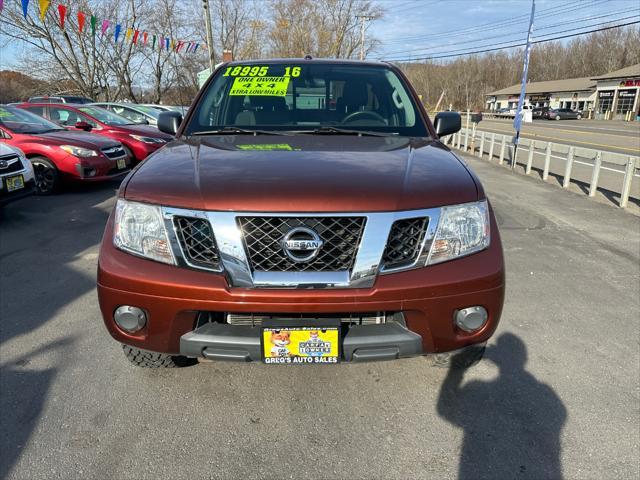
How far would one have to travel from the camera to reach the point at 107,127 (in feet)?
32.7

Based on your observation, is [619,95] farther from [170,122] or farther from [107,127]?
[170,122]

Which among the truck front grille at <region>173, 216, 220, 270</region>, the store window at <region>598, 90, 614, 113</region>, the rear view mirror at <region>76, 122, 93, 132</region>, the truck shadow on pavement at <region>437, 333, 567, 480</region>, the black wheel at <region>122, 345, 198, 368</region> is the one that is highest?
the store window at <region>598, 90, 614, 113</region>

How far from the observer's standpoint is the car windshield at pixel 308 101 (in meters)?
3.14

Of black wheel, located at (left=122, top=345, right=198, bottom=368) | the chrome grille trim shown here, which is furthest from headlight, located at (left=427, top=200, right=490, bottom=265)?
black wheel, located at (left=122, top=345, right=198, bottom=368)

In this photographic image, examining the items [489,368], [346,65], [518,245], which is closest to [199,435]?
[489,368]

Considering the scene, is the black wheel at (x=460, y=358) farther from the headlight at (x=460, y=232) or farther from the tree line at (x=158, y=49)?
the tree line at (x=158, y=49)

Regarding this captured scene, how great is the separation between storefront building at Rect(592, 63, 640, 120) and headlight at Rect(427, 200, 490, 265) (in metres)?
59.1

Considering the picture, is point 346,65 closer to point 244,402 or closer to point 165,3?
point 244,402

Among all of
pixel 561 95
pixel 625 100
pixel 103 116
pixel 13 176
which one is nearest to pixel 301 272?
pixel 13 176

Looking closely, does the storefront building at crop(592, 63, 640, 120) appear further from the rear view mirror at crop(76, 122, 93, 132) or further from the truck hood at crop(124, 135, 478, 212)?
the truck hood at crop(124, 135, 478, 212)

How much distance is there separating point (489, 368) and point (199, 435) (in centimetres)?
172

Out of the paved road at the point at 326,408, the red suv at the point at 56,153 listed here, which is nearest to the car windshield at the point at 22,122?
the red suv at the point at 56,153

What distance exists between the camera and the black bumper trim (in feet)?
6.51

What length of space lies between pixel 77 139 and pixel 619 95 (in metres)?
62.5
